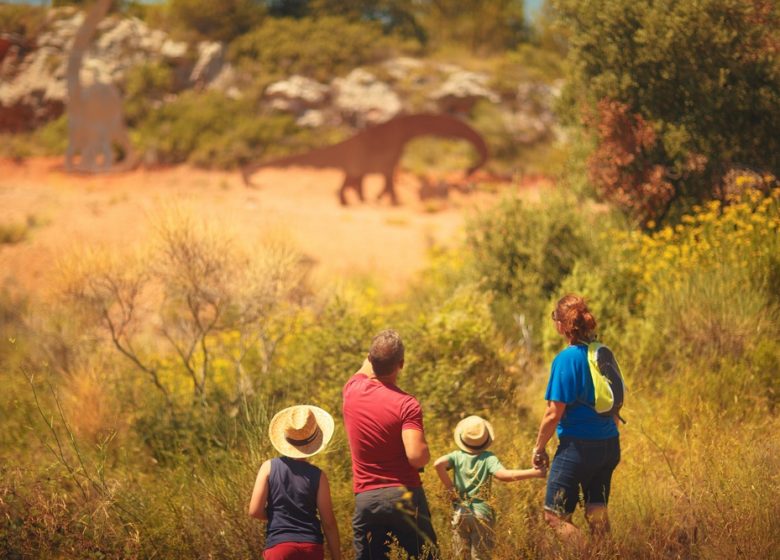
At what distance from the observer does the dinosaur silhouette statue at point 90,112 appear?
1848 cm

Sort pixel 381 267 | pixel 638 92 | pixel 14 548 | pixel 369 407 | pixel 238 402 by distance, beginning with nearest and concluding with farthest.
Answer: pixel 369 407, pixel 14 548, pixel 238 402, pixel 638 92, pixel 381 267

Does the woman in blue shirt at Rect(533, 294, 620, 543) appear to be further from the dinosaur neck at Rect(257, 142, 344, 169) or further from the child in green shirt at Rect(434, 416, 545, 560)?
the dinosaur neck at Rect(257, 142, 344, 169)

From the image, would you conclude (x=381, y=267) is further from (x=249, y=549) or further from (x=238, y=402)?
(x=249, y=549)

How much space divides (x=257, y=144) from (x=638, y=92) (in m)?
16.3

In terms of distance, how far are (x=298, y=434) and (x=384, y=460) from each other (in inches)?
17.0

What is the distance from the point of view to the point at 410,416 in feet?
12.2

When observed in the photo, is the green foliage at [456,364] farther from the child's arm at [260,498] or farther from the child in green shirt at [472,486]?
the child's arm at [260,498]

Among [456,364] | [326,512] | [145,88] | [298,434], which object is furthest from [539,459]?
[145,88]

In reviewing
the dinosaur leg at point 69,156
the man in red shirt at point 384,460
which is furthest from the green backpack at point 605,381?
the dinosaur leg at point 69,156

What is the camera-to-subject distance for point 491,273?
948 cm

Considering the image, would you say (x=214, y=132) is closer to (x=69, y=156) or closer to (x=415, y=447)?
(x=69, y=156)

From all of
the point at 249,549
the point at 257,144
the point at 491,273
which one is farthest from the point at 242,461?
the point at 257,144

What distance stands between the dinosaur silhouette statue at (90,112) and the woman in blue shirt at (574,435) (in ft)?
56.1

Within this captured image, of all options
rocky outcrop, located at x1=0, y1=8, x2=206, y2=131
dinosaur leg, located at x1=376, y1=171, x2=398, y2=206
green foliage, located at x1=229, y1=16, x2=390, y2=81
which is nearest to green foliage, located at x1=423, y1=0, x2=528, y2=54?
green foliage, located at x1=229, y1=16, x2=390, y2=81
